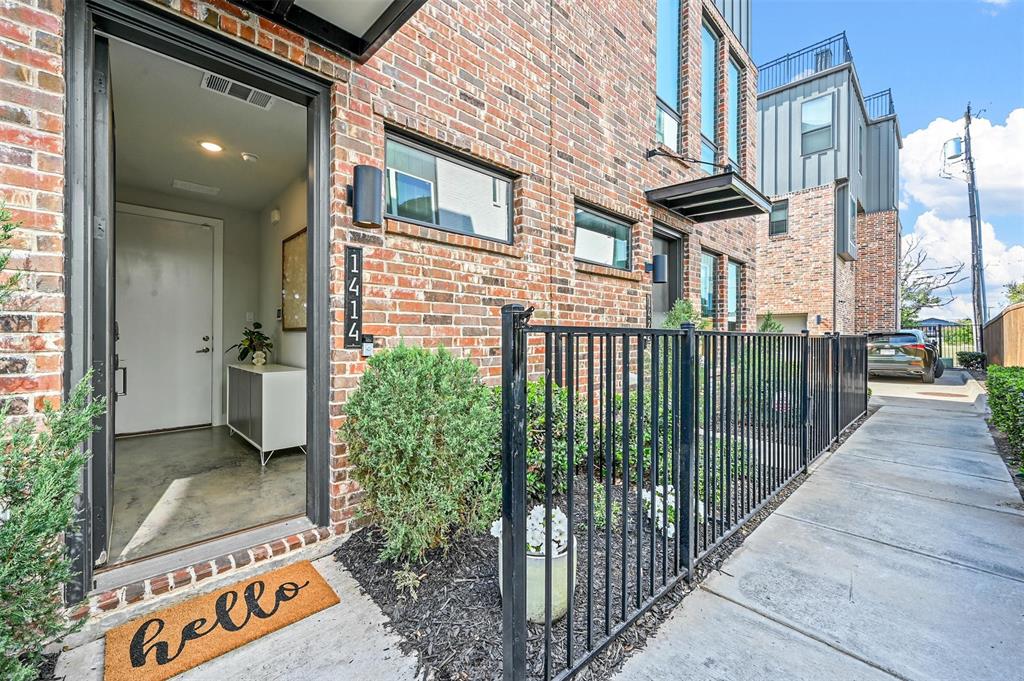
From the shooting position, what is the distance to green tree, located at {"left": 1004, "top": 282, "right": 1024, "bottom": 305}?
54.4ft

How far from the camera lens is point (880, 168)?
51.1ft

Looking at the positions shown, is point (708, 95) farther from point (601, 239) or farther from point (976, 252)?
point (976, 252)

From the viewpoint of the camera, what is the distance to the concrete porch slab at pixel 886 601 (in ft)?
5.35

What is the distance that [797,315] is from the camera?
12.3 meters

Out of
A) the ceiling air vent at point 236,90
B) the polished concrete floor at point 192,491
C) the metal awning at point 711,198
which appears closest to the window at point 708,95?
the metal awning at point 711,198

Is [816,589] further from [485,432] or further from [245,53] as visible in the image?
[245,53]

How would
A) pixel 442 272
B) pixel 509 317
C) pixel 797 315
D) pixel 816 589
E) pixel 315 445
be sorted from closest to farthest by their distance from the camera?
1. pixel 509 317
2. pixel 816 589
3. pixel 315 445
4. pixel 442 272
5. pixel 797 315

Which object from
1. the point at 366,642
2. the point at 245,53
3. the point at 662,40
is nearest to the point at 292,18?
the point at 245,53

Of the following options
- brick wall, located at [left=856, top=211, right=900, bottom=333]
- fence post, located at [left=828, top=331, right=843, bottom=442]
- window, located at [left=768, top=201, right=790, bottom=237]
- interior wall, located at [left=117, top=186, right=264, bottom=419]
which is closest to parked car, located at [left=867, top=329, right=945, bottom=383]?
window, located at [left=768, top=201, right=790, bottom=237]

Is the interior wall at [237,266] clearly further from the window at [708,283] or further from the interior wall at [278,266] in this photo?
the window at [708,283]

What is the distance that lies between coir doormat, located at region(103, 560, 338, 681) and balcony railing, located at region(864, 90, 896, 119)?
835 inches

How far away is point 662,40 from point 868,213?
47.9 ft

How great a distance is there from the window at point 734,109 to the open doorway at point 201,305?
22.3 feet

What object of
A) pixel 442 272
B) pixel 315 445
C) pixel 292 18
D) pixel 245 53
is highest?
pixel 292 18
